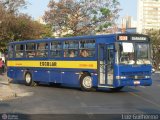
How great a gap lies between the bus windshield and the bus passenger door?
49cm

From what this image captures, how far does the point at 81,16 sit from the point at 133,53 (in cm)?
3465

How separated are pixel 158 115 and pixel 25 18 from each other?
45.1m

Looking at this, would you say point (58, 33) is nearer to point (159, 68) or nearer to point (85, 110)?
point (159, 68)

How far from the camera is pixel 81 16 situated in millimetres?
56281

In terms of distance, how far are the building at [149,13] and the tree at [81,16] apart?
85.3 metres

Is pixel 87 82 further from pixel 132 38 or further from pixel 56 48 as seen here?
pixel 56 48

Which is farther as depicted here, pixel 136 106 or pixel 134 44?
pixel 134 44

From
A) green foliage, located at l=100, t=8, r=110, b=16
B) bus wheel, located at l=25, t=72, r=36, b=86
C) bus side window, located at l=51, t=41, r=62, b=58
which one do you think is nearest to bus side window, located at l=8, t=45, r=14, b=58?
bus wheel, located at l=25, t=72, r=36, b=86

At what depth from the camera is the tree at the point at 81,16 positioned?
55.8 m

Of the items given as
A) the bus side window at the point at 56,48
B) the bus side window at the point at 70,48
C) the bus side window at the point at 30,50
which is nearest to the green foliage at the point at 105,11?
the bus side window at the point at 30,50

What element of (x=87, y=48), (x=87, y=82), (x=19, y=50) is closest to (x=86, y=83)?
(x=87, y=82)

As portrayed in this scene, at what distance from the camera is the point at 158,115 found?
539 inches

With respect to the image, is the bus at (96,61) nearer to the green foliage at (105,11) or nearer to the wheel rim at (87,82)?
the wheel rim at (87,82)

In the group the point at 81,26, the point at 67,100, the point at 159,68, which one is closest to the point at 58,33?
the point at 81,26
